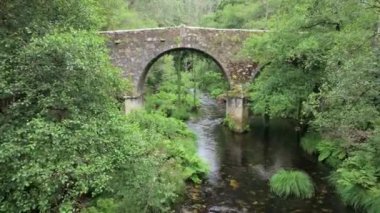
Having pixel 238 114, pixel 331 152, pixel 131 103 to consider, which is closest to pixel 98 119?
pixel 331 152

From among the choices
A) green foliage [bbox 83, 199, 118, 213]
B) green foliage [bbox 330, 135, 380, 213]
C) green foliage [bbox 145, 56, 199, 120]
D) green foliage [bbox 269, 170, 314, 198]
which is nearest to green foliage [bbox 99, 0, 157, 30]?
green foliage [bbox 145, 56, 199, 120]

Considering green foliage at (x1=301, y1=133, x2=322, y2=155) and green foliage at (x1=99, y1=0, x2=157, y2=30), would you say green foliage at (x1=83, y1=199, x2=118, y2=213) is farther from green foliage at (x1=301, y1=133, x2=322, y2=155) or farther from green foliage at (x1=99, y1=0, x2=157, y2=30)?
green foliage at (x1=99, y1=0, x2=157, y2=30)

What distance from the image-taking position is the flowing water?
14984 millimetres

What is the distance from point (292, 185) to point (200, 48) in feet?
41.5

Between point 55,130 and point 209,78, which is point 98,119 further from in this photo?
point 209,78

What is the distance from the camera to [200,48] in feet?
85.7

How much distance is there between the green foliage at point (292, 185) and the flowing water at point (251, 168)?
0.90 ft

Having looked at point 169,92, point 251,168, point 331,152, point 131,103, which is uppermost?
point 169,92

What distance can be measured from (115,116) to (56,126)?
1.70m

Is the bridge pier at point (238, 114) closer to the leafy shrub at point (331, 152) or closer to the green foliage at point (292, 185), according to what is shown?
the leafy shrub at point (331, 152)

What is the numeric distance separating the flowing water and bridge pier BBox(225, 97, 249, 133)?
1.85ft

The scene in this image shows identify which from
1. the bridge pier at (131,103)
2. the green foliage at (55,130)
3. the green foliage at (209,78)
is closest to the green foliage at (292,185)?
the green foliage at (55,130)

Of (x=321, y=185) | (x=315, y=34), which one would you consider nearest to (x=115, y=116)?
(x=321, y=185)

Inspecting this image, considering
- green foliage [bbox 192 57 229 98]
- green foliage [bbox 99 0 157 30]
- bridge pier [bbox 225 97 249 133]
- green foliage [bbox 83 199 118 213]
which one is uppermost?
green foliage [bbox 99 0 157 30]
